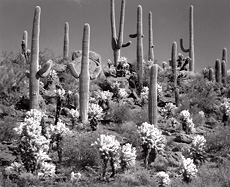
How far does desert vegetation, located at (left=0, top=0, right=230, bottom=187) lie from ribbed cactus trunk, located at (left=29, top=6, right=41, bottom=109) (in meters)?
0.05

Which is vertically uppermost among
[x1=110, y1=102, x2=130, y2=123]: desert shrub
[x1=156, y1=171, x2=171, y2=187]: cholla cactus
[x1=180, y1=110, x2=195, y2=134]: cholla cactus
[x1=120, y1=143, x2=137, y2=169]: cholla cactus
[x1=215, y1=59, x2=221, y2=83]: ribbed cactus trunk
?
[x1=215, y1=59, x2=221, y2=83]: ribbed cactus trunk

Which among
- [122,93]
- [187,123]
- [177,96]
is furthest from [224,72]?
[187,123]

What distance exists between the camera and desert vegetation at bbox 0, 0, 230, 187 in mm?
13289

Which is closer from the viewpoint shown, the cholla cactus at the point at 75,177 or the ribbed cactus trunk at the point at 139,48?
the cholla cactus at the point at 75,177

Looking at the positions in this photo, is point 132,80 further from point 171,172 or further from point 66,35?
point 171,172

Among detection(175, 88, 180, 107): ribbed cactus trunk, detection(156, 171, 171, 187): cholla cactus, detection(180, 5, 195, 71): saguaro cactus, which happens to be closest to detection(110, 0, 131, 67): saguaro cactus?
detection(175, 88, 180, 107): ribbed cactus trunk

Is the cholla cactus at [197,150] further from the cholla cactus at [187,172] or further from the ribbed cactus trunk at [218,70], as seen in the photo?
the ribbed cactus trunk at [218,70]

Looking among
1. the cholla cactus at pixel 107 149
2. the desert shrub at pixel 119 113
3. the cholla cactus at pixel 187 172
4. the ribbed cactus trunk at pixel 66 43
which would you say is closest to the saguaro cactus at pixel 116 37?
the ribbed cactus trunk at pixel 66 43

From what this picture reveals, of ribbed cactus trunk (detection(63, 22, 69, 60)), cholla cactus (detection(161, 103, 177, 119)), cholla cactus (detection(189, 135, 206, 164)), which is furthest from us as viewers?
ribbed cactus trunk (detection(63, 22, 69, 60))

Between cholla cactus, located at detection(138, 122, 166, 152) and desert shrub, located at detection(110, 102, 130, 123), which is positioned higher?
desert shrub, located at detection(110, 102, 130, 123)

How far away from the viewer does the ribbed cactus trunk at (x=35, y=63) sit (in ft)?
62.6

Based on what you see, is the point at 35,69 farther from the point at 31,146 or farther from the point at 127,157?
the point at 127,157

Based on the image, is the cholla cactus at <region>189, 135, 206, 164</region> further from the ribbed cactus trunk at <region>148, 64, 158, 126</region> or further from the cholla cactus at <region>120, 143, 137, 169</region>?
the ribbed cactus trunk at <region>148, 64, 158, 126</region>

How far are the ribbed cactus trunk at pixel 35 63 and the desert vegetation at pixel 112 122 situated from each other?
0.05m
